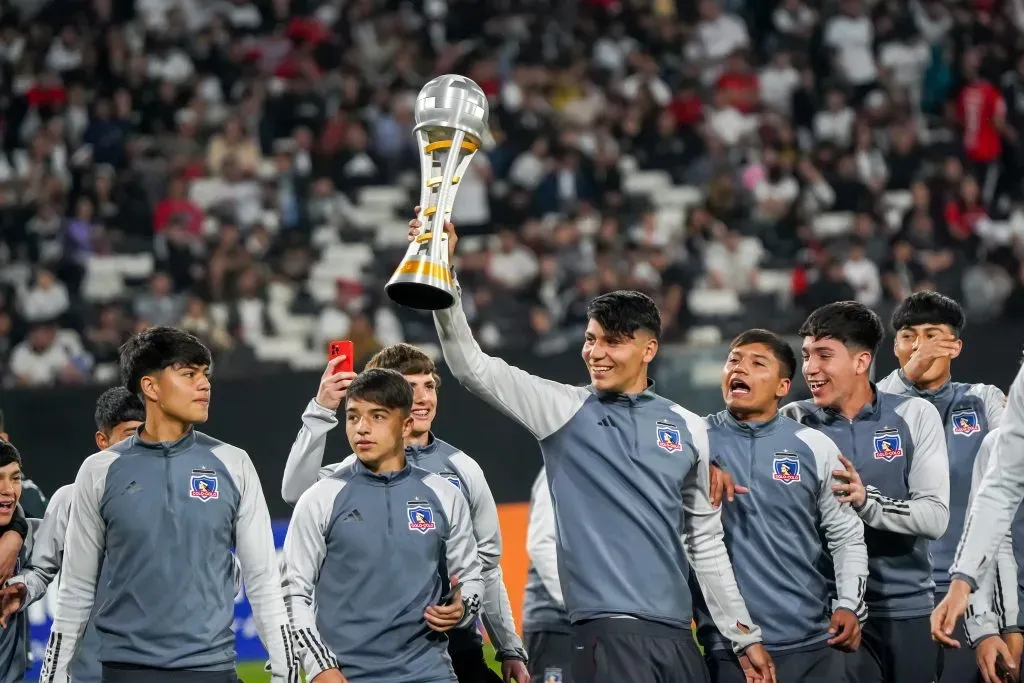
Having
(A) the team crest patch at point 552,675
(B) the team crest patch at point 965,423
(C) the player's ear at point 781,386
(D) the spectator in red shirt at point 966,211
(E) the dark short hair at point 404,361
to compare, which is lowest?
(A) the team crest patch at point 552,675

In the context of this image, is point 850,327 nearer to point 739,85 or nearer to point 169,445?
point 169,445

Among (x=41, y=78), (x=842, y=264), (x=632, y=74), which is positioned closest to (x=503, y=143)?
(x=632, y=74)

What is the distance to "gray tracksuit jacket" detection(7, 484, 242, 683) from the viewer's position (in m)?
5.82

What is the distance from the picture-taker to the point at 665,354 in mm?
12805

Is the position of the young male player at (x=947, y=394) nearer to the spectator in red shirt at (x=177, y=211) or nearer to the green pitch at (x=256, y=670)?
the green pitch at (x=256, y=670)

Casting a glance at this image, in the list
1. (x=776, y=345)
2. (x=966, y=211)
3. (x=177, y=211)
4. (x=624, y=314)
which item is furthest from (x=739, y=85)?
(x=624, y=314)

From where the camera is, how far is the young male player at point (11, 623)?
5848 millimetres

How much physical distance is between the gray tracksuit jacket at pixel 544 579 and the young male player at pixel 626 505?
964mm

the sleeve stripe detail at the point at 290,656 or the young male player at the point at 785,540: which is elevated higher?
the young male player at the point at 785,540

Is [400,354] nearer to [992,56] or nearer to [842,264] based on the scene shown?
[842,264]

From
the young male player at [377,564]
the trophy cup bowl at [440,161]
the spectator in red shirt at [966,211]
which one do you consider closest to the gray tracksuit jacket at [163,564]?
the young male player at [377,564]

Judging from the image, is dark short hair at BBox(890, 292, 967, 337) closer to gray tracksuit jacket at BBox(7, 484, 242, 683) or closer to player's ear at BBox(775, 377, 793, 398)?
player's ear at BBox(775, 377, 793, 398)

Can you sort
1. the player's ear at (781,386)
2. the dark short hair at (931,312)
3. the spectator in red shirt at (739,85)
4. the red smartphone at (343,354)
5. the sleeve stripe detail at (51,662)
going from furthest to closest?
the spectator in red shirt at (739,85)
the dark short hair at (931,312)
the player's ear at (781,386)
the red smartphone at (343,354)
the sleeve stripe detail at (51,662)

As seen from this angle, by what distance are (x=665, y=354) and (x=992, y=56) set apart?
962cm
